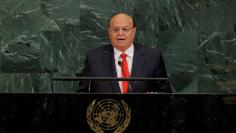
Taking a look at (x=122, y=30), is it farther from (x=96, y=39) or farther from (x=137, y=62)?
(x=96, y=39)

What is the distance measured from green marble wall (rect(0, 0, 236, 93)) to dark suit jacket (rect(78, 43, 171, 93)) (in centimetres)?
137

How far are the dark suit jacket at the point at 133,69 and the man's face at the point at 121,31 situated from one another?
3.6 inches

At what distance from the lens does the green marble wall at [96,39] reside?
5.62 m
